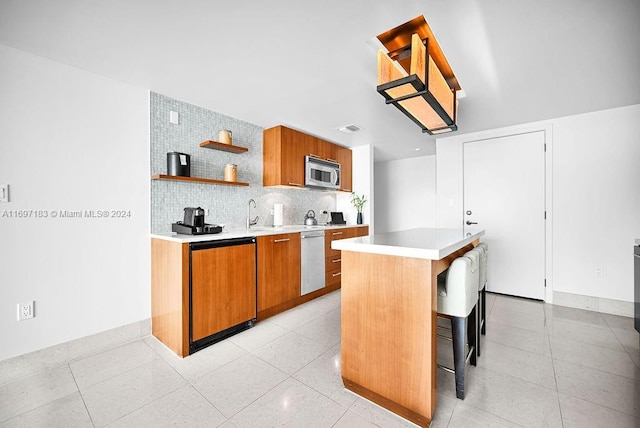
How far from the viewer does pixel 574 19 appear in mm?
1571

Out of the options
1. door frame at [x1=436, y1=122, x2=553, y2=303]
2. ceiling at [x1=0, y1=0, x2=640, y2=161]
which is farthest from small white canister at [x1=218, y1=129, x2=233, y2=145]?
door frame at [x1=436, y1=122, x2=553, y2=303]

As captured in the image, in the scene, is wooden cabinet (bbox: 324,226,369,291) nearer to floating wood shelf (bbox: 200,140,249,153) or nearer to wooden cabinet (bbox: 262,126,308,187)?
wooden cabinet (bbox: 262,126,308,187)

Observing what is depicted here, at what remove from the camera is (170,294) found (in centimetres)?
217

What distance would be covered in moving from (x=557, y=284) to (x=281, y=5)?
412cm

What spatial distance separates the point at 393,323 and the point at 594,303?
3193 millimetres

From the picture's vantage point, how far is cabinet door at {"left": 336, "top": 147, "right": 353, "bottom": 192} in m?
4.42

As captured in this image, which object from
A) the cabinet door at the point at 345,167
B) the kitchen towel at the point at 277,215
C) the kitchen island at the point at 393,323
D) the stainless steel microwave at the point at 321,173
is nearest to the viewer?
the kitchen island at the point at 393,323

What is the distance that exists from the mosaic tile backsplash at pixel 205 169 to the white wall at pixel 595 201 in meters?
3.52

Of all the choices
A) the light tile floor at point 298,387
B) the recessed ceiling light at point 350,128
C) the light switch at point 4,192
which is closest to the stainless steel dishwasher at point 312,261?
the light tile floor at point 298,387

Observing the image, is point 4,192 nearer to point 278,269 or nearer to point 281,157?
point 278,269

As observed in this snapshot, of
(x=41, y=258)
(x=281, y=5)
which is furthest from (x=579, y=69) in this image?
(x=41, y=258)

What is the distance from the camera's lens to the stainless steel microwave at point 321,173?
375 centimetres

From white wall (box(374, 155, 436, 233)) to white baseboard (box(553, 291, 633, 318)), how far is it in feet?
8.54

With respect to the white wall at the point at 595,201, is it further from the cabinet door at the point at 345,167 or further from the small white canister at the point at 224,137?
the small white canister at the point at 224,137
